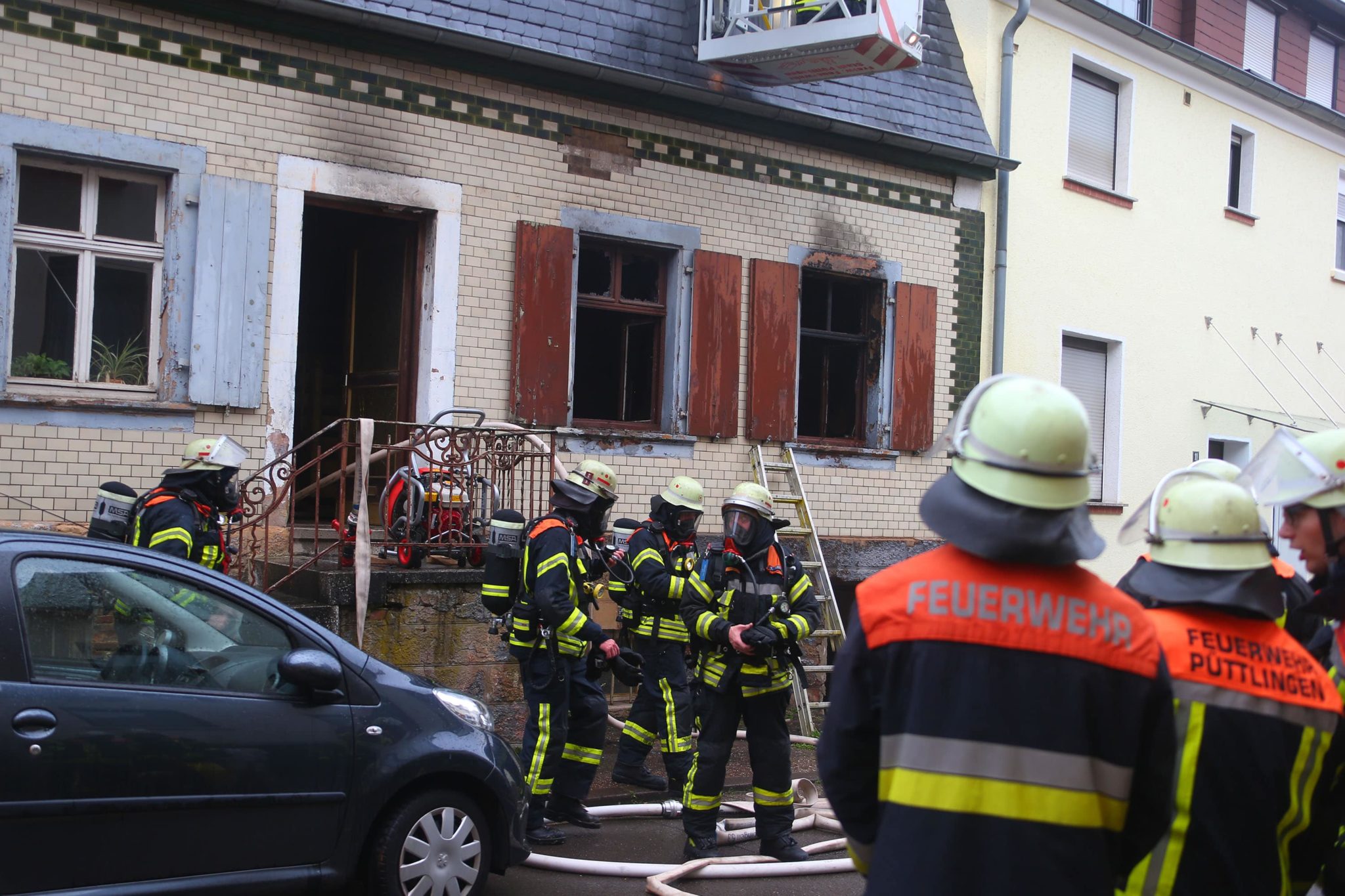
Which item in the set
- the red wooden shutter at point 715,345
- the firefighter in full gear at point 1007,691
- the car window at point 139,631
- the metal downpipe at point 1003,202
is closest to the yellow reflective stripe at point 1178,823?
the firefighter in full gear at point 1007,691

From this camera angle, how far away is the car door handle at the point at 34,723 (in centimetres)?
393

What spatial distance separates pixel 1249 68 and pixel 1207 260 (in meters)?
3.05

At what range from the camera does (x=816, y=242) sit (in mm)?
11641

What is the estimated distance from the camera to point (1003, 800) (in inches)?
87.6

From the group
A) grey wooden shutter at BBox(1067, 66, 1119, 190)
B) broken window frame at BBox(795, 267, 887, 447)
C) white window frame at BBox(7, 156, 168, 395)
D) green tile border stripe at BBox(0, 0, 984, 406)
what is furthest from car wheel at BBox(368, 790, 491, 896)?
grey wooden shutter at BBox(1067, 66, 1119, 190)

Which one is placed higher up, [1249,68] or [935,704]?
[1249,68]

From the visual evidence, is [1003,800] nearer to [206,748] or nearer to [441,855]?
[206,748]

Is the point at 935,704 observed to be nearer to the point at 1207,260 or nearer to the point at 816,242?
the point at 816,242

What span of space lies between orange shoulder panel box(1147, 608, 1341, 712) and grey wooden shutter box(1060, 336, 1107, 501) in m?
11.3

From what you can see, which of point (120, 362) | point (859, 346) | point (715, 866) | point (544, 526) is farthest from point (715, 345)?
point (715, 866)

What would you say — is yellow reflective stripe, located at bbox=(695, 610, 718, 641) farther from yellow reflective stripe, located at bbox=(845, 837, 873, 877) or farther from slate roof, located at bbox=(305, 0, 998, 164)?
slate roof, located at bbox=(305, 0, 998, 164)

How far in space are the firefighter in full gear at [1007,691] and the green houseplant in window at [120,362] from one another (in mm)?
7374

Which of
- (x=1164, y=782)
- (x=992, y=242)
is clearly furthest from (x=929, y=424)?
(x=1164, y=782)

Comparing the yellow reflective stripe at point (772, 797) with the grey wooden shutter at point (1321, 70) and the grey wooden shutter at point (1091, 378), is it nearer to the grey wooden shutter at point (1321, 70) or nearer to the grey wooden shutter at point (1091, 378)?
the grey wooden shutter at point (1091, 378)
